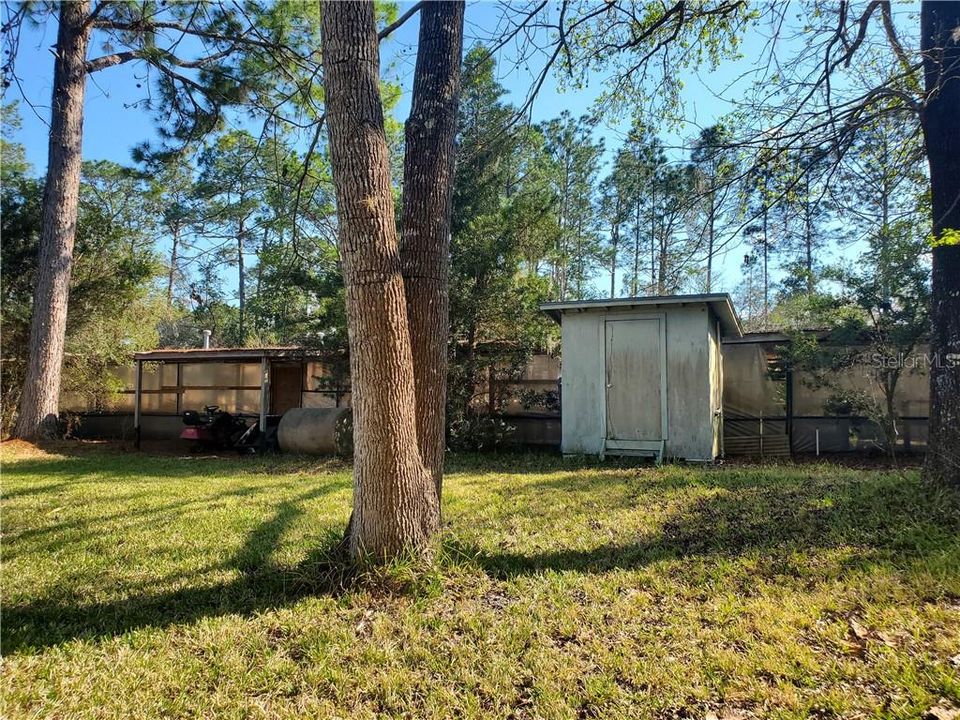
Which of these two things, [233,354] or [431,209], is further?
[233,354]

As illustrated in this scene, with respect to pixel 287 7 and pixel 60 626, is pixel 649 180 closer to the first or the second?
pixel 60 626

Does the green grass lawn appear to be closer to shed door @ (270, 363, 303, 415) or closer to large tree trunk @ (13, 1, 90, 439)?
large tree trunk @ (13, 1, 90, 439)

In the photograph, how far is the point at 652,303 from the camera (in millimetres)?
8125

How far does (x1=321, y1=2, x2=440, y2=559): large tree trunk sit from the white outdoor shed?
19.0 ft

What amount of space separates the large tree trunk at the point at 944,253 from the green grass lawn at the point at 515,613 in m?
0.45

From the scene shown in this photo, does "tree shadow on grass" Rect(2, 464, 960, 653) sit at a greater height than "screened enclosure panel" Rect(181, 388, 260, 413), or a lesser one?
lesser

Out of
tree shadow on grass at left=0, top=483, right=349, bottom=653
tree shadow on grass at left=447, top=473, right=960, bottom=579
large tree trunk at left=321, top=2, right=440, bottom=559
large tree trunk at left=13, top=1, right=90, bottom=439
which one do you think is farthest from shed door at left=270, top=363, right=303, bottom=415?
large tree trunk at left=321, top=2, right=440, bottom=559

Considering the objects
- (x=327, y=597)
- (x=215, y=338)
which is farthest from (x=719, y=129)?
(x=215, y=338)

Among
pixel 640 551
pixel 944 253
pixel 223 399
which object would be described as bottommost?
pixel 640 551

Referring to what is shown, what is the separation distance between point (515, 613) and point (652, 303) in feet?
20.5

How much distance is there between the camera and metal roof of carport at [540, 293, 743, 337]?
7.88 metres

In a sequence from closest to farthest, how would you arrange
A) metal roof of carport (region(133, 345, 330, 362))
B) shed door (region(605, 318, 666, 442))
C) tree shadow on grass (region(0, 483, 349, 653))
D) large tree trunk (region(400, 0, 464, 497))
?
tree shadow on grass (region(0, 483, 349, 653)) < large tree trunk (region(400, 0, 464, 497)) < shed door (region(605, 318, 666, 442)) < metal roof of carport (region(133, 345, 330, 362))

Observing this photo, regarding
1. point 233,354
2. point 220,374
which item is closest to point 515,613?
point 233,354

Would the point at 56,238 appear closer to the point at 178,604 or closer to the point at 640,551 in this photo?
the point at 178,604
